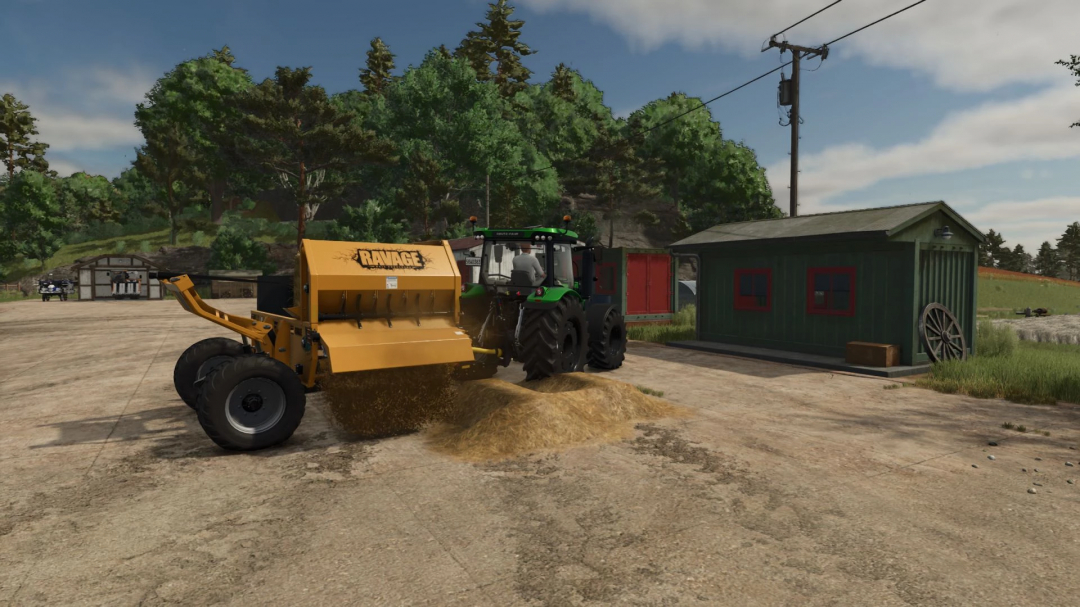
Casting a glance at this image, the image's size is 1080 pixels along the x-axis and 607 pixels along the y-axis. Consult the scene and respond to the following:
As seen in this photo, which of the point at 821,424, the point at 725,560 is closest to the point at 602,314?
the point at 821,424

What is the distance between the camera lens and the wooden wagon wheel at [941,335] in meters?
11.0

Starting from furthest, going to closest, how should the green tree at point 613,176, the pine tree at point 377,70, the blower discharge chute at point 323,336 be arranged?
the pine tree at point 377,70 → the green tree at point 613,176 → the blower discharge chute at point 323,336

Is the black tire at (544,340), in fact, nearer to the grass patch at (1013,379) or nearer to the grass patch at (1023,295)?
the grass patch at (1013,379)

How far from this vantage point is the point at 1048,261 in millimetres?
84750

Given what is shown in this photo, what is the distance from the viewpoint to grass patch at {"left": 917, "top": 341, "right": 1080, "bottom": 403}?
27.9 ft

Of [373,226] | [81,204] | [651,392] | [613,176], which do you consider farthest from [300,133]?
[651,392]

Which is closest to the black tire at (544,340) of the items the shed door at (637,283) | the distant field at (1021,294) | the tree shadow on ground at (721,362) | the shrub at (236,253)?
the tree shadow on ground at (721,362)

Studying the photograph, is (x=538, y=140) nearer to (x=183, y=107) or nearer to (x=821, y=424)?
(x=183, y=107)

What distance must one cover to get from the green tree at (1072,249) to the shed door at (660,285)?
98794mm

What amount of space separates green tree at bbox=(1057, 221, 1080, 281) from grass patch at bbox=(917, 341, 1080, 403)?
101m

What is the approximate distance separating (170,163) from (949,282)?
217 feet

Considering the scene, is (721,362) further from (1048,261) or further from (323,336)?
(1048,261)

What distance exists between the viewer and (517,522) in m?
4.17

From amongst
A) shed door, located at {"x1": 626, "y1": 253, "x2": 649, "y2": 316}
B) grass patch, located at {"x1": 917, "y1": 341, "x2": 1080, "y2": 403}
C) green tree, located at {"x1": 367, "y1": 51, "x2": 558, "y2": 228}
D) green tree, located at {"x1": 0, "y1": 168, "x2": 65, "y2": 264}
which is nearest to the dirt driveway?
grass patch, located at {"x1": 917, "y1": 341, "x2": 1080, "y2": 403}
